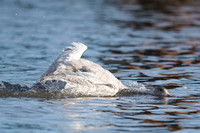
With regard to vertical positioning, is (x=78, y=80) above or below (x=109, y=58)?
above

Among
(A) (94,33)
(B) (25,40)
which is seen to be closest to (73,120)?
(B) (25,40)

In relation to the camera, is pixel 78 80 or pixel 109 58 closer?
pixel 78 80

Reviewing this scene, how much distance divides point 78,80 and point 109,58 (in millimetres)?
5991

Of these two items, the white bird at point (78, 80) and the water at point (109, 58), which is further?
the white bird at point (78, 80)

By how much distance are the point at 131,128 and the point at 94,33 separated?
13977 millimetres

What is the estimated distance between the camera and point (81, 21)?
2567cm

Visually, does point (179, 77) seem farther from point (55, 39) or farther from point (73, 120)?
point (55, 39)

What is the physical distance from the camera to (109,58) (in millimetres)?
15289

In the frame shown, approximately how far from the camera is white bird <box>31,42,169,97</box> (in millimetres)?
9336

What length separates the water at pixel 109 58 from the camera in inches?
308

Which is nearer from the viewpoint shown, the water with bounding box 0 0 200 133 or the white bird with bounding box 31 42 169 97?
the water with bounding box 0 0 200 133

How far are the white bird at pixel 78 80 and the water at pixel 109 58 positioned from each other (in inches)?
8.5

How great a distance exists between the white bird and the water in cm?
22

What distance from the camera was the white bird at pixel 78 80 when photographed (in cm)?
934
